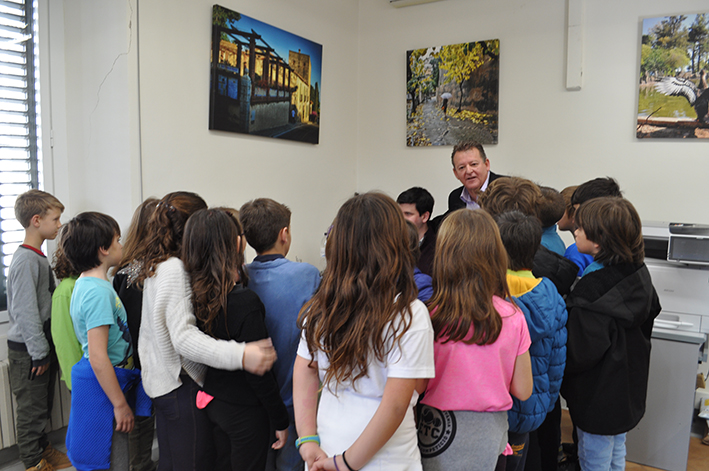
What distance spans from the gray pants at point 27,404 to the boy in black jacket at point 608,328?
2391 millimetres

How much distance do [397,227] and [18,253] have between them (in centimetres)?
204

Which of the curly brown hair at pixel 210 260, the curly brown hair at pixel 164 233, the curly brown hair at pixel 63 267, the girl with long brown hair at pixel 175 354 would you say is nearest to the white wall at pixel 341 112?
the curly brown hair at pixel 63 267

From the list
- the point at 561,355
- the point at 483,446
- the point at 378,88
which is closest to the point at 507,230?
the point at 561,355

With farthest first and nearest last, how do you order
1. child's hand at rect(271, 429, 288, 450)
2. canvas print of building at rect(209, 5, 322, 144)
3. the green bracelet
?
canvas print of building at rect(209, 5, 322, 144)
child's hand at rect(271, 429, 288, 450)
the green bracelet

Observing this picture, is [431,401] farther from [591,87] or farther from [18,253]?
[591,87]

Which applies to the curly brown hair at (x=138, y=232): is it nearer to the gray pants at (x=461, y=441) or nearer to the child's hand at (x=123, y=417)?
the child's hand at (x=123, y=417)

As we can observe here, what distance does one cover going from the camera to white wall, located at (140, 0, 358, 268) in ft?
8.89

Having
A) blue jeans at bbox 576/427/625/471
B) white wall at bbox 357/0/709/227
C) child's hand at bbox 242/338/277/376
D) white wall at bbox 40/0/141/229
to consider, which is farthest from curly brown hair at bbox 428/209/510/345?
white wall at bbox 357/0/709/227

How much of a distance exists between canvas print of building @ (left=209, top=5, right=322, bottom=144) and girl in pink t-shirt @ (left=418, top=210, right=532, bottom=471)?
A: 217 cm

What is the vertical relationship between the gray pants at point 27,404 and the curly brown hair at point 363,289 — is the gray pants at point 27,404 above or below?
below

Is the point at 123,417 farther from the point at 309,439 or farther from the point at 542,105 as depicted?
the point at 542,105

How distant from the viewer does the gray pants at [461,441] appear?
4.30 feet

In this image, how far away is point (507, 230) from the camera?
156cm

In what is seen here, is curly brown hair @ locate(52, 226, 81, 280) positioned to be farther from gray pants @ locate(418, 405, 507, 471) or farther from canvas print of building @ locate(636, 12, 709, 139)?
canvas print of building @ locate(636, 12, 709, 139)
